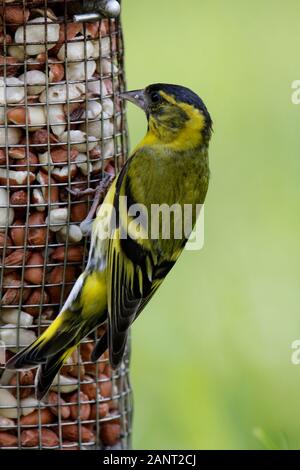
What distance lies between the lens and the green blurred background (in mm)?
7492

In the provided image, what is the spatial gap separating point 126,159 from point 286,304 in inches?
75.1

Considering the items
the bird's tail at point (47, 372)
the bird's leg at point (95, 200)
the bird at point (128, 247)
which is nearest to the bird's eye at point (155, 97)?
the bird at point (128, 247)

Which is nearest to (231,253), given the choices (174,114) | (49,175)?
(174,114)

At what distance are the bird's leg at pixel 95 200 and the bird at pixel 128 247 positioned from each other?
0.03 m

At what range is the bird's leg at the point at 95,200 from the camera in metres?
6.31

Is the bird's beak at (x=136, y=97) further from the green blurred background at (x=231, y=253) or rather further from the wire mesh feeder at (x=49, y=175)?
the green blurred background at (x=231, y=253)

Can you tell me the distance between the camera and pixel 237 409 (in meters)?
7.48

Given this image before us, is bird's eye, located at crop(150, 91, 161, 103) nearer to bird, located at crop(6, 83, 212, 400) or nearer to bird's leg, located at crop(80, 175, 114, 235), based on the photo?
bird, located at crop(6, 83, 212, 400)

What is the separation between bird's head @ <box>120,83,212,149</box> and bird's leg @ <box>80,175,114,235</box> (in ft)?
0.87
